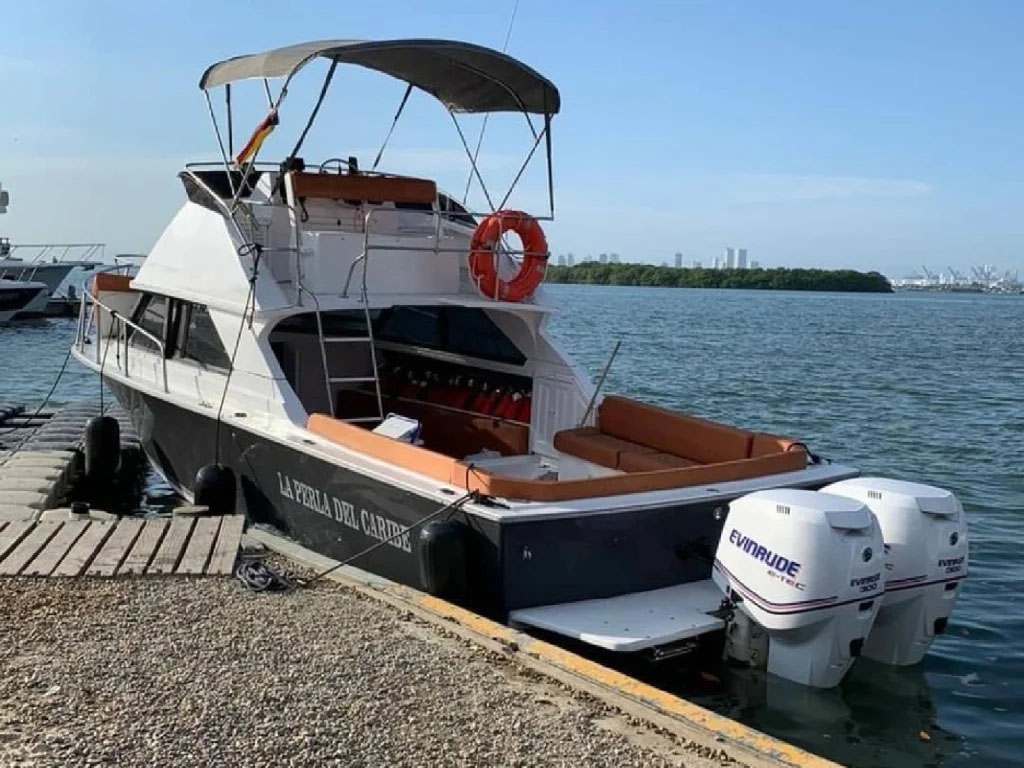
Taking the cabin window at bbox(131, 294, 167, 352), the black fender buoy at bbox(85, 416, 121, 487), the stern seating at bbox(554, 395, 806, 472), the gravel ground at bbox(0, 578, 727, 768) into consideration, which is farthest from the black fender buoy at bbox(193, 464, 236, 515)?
the black fender buoy at bbox(85, 416, 121, 487)

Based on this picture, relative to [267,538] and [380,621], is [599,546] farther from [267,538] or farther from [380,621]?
[267,538]

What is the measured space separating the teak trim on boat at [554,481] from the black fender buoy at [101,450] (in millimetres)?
3671

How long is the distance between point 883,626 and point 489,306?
3.68m

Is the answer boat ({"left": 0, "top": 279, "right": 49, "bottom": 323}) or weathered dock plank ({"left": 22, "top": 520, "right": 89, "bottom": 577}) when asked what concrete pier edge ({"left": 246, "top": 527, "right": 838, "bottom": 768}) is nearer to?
weathered dock plank ({"left": 22, "top": 520, "right": 89, "bottom": 577})

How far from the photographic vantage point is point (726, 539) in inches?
220

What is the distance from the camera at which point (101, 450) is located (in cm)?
992

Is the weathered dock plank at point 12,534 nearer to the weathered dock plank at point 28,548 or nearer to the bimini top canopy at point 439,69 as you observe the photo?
the weathered dock plank at point 28,548

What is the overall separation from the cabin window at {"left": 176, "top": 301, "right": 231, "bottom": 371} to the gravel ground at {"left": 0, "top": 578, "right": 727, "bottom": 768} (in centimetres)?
316

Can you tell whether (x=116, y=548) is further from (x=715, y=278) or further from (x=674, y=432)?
(x=715, y=278)

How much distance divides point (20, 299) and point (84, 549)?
32.5m

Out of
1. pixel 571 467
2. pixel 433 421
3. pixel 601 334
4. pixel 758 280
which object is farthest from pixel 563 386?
pixel 758 280

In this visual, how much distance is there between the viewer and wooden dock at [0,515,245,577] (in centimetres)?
573

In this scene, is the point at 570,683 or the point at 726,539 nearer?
the point at 570,683

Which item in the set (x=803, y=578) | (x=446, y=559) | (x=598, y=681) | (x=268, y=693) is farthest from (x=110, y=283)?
(x=803, y=578)
